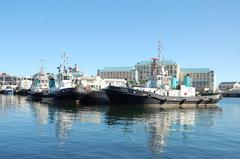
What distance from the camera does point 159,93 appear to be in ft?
203

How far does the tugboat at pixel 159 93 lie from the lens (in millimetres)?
57500

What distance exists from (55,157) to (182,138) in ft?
35.1

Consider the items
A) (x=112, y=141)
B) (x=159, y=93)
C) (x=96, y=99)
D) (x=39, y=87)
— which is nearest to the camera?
(x=112, y=141)

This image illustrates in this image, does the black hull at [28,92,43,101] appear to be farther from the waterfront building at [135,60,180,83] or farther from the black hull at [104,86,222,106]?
the waterfront building at [135,60,180,83]

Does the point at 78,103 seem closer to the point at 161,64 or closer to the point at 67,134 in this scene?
the point at 161,64

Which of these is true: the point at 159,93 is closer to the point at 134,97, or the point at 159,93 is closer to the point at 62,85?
the point at 134,97

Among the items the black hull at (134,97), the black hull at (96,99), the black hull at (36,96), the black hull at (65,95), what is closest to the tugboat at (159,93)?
the black hull at (134,97)

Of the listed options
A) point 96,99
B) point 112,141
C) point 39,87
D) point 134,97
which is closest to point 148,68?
point 39,87

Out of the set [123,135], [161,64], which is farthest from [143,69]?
[123,135]

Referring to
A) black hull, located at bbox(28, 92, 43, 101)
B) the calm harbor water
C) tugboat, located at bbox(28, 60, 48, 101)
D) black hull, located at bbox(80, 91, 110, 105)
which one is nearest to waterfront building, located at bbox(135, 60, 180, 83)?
tugboat, located at bbox(28, 60, 48, 101)

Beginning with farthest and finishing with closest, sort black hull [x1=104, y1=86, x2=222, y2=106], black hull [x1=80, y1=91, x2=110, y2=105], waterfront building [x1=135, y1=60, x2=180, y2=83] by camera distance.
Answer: waterfront building [x1=135, y1=60, x2=180, y2=83], black hull [x1=80, y1=91, x2=110, y2=105], black hull [x1=104, y1=86, x2=222, y2=106]

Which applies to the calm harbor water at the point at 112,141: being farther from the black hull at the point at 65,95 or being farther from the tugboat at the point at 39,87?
the tugboat at the point at 39,87

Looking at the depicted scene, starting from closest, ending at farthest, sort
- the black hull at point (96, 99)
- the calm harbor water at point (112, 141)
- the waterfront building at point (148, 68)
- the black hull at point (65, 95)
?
the calm harbor water at point (112, 141)
the black hull at point (65, 95)
the black hull at point (96, 99)
the waterfront building at point (148, 68)

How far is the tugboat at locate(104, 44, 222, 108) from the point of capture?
189ft
